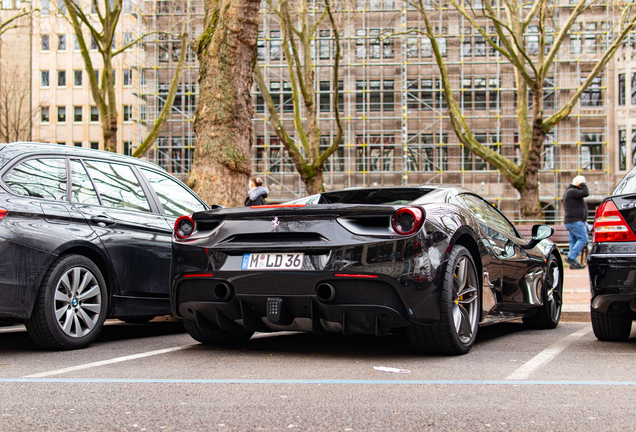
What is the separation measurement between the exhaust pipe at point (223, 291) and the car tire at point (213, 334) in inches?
22.3

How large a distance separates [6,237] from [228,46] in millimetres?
6812

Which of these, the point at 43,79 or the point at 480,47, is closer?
the point at 480,47

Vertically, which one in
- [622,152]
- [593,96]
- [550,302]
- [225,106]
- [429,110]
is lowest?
[550,302]

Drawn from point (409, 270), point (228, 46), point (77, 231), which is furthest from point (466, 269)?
point (228, 46)

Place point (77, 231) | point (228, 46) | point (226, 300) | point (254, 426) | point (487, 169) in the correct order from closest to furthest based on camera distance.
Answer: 1. point (254, 426)
2. point (226, 300)
3. point (77, 231)
4. point (228, 46)
5. point (487, 169)

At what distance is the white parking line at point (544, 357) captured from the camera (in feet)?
14.7

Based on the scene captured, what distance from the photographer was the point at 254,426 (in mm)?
3146

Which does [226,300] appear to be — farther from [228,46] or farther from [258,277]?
[228,46]

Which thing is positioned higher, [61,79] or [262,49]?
[61,79]

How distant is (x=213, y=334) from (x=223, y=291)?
31.9 inches

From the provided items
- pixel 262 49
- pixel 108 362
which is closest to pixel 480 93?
pixel 262 49

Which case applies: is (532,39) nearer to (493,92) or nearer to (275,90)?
(493,92)

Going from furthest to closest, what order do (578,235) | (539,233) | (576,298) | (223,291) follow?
(578,235) → (576,298) → (539,233) → (223,291)

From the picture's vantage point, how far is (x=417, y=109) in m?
39.5
